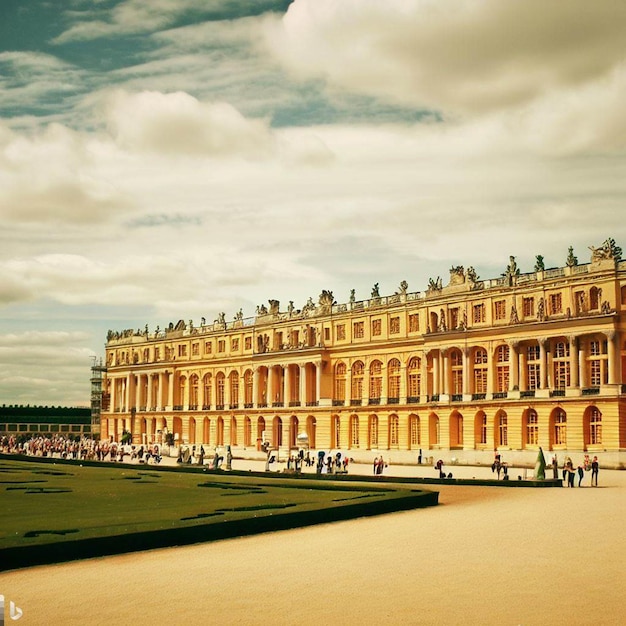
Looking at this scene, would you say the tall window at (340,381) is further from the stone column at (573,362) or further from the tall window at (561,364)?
the stone column at (573,362)

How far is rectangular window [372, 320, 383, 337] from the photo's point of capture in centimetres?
8381

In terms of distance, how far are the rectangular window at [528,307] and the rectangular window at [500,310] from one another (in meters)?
1.90

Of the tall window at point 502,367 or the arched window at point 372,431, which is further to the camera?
the arched window at point 372,431

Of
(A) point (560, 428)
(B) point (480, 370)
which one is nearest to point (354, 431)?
(B) point (480, 370)

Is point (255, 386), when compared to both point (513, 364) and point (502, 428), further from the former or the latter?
point (513, 364)

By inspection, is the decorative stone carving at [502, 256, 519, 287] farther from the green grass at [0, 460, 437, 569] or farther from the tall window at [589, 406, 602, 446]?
the green grass at [0, 460, 437, 569]

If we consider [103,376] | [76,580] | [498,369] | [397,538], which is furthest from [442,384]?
[103,376]

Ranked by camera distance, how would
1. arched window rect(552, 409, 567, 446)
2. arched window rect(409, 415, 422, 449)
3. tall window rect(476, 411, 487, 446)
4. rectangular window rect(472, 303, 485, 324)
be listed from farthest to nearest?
arched window rect(409, 415, 422, 449) < rectangular window rect(472, 303, 485, 324) < tall window rect(476, 411, 487, 446) < arched window rect(552, 409, 567, 446)

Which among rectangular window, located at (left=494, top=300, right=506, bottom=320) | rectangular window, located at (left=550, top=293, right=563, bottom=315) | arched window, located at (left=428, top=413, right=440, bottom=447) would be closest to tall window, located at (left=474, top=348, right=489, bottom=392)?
rectangular window, located at (left=494, top=300, right=506, bottom=320)

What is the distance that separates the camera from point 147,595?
54.5 ft

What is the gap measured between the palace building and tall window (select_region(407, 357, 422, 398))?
107 mm

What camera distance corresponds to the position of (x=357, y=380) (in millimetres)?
86812

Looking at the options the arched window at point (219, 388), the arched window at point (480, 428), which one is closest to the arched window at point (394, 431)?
the arched window at point (480, 428)

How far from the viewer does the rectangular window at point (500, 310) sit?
7206cm
